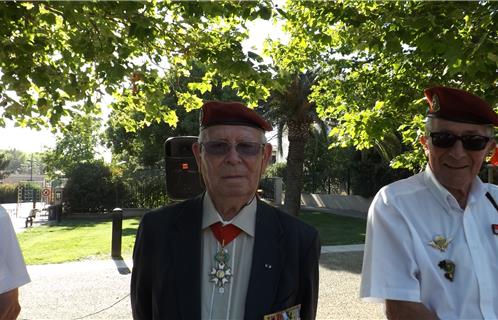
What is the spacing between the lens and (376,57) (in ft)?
22.9

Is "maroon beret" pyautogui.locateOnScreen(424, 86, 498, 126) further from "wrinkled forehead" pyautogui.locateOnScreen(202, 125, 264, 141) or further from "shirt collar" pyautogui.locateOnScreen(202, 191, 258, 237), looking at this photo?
"shirt collar" pyautogui.locateOnScreen(202, 191, 258, 237)

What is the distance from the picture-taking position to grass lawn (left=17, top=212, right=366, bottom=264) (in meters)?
11.4

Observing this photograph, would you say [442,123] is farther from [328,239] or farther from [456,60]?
[328,239]

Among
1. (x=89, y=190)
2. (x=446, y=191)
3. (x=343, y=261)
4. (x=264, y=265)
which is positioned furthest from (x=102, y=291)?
(x=89, y=190)

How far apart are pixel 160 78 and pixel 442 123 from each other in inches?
198

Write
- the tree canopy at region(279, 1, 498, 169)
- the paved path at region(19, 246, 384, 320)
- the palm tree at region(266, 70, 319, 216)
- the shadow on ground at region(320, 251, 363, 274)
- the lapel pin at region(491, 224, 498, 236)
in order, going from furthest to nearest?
the palm tree at region(266, 70, 319, 216) < the shadow on ground at region(320, 251, 363, 274) < the paved path at region(19, 246, 384, 320) < the tree canopy at region(279, 1, 498, 169) < the lapel pin at region(491, 224, 498, 236)

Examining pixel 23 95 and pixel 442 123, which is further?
pixel 23 95

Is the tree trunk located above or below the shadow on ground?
above

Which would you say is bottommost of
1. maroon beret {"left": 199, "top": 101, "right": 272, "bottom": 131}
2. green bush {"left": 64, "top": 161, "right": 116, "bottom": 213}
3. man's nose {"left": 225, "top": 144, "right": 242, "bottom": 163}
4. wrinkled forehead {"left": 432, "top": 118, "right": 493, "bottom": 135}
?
green bush {"left": 64, "top": 161, "right": 116, "bottom": 213}

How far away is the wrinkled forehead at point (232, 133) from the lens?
6.99 feet

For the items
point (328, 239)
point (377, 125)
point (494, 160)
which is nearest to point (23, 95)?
point (377, 125)

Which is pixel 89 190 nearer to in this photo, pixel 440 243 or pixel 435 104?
pixel 435 104

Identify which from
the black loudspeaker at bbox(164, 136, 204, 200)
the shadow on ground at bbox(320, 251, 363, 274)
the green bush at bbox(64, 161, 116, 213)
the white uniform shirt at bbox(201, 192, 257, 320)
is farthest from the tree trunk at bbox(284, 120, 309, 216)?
the white uniform shirt at bbox(201, 192, 257, 320)

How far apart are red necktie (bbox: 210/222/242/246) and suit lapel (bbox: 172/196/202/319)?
0.09 m
